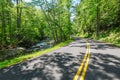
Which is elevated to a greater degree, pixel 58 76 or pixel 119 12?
pixel 119 12

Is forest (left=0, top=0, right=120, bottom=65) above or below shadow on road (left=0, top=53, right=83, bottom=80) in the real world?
above

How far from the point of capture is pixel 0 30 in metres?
38.8

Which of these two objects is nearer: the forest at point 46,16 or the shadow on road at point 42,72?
the shadow on road at point 42,72

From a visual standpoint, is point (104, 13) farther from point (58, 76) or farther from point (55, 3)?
point (58, 76)

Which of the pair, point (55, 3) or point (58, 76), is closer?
point (58, 76)

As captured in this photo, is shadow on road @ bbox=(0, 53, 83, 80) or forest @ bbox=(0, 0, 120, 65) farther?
forest @ bbox=(0, 0, 120, 65)

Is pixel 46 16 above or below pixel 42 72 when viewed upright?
above

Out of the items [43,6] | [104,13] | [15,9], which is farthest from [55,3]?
[104,13]

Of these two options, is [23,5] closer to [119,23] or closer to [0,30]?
[0,30]

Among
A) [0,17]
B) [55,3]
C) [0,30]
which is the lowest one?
[0,30]

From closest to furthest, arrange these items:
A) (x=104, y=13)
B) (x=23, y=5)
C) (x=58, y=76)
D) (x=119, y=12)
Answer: (x=58, y=76)
(x=23, y=5)
(x=119, y=12)
(x=104, y=13)

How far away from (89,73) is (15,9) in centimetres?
3195

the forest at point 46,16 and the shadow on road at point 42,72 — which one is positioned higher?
the forest at point 46,16

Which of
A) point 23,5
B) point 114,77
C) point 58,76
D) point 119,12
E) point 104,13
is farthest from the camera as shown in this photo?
point 104,13
